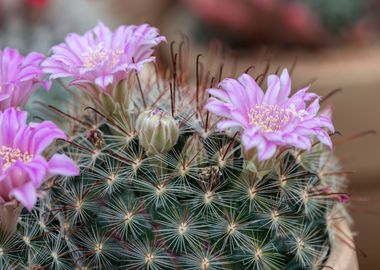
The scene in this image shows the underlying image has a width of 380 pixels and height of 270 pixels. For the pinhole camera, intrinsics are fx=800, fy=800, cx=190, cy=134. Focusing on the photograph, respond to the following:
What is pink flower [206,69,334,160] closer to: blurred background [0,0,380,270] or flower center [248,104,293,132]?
flower center [248,104,293,132]

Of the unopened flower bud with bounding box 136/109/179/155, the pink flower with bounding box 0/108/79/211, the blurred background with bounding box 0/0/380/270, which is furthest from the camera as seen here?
the blurred background with bounding box 0/0/380/270

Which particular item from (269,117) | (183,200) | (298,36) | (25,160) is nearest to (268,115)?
(269,117)

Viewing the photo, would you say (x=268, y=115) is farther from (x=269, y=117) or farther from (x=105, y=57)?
(x=105, y=57)

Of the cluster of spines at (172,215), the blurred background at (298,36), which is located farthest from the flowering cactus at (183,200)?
the blurred background at (298,36)

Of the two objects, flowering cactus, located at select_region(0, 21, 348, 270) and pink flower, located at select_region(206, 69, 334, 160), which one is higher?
pink flower, located at select_region(206, 69, 334, 160)

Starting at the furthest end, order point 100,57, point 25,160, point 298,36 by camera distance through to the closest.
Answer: point 298,36 → point 100,57 → point 25,160

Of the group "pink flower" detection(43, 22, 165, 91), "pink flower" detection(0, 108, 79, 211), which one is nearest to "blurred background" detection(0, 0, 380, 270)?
"pink flower" detection(43, 22, 165, 91)
